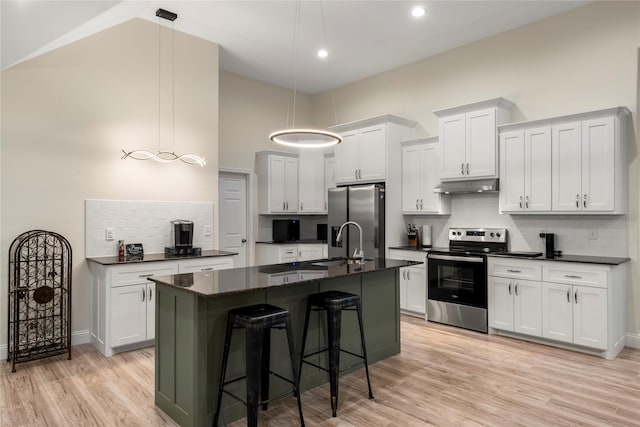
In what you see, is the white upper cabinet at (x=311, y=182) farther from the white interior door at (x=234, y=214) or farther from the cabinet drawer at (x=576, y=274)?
the cabinet drawer at (x=576, y=274)

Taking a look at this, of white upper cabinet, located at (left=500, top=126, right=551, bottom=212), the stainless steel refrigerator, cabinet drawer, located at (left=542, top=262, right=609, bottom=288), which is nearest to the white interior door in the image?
the stainless steel refrigerator

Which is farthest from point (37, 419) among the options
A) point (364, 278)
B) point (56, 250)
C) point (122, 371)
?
point (364, 278)

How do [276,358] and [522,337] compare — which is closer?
[276,358]

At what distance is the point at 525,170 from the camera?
4.58 metres

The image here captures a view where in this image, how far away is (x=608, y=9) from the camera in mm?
4293

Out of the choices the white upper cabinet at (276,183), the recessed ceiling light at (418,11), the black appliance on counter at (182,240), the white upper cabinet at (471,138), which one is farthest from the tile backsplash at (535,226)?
the black appliance on counter at (182,240)

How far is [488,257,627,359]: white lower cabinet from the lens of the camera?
3855 mm

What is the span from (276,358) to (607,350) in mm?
3147

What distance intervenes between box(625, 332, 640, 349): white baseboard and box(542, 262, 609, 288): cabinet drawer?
83cm

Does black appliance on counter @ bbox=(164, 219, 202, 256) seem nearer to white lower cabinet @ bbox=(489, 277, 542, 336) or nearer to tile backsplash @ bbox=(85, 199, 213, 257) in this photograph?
tile backsplash @ bbox=(85, 199, 213, 257)

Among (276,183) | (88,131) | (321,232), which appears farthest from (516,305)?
(88,131)

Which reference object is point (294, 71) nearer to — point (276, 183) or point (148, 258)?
point (276, 183)

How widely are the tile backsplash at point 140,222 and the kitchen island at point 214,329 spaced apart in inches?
76.0

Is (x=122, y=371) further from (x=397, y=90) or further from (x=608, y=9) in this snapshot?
(x=608, y=9)
